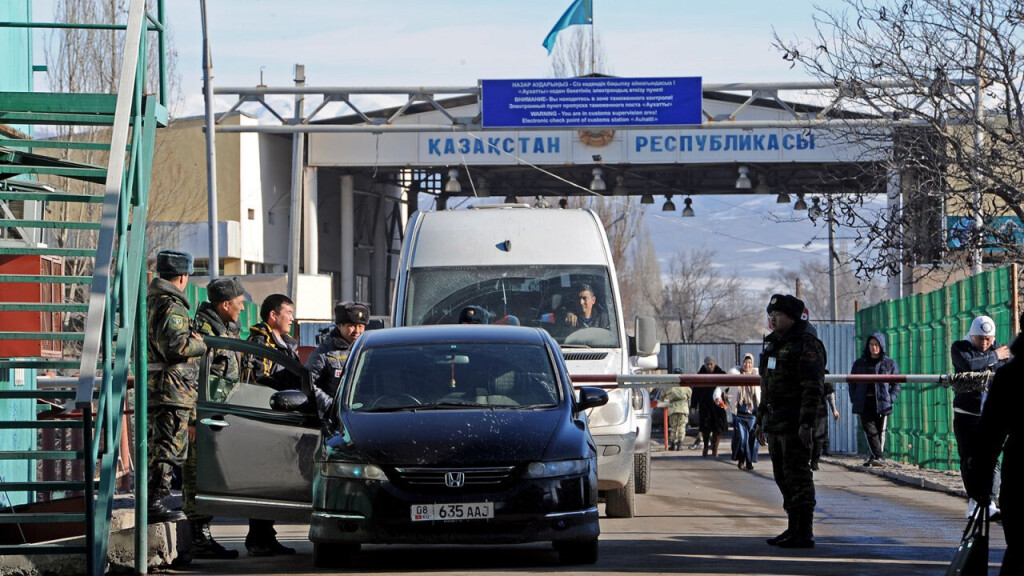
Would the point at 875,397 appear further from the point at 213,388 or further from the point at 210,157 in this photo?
the point at 213,388

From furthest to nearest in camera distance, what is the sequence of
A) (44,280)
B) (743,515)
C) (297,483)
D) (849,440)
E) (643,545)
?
1. (849,440)
2. (743,515)
3. (643,545)
4. (297,483)
5. (44,280)

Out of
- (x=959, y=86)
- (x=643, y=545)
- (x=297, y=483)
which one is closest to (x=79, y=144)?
(x=297, y=483)

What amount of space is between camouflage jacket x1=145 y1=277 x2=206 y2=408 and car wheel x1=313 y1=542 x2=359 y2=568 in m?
1.42

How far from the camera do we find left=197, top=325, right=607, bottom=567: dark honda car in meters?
8.62

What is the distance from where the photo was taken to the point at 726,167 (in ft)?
127

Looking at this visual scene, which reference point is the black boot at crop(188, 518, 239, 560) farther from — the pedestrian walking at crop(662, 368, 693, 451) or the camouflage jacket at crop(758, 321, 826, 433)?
the pedestrian walking at crop(662, 368, 693, 451)

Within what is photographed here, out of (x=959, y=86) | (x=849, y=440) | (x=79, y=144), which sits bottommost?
(x=849, y=440)

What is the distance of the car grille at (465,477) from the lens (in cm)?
863

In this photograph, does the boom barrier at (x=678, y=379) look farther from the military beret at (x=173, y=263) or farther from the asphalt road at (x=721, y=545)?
the military beret at (x=173, y=263)

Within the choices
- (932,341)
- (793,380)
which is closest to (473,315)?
(793,380)

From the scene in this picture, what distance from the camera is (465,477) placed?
28.3 ft

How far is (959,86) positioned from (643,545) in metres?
9.01

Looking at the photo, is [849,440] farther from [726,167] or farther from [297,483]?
[297,483]

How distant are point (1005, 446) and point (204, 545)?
5884mm
